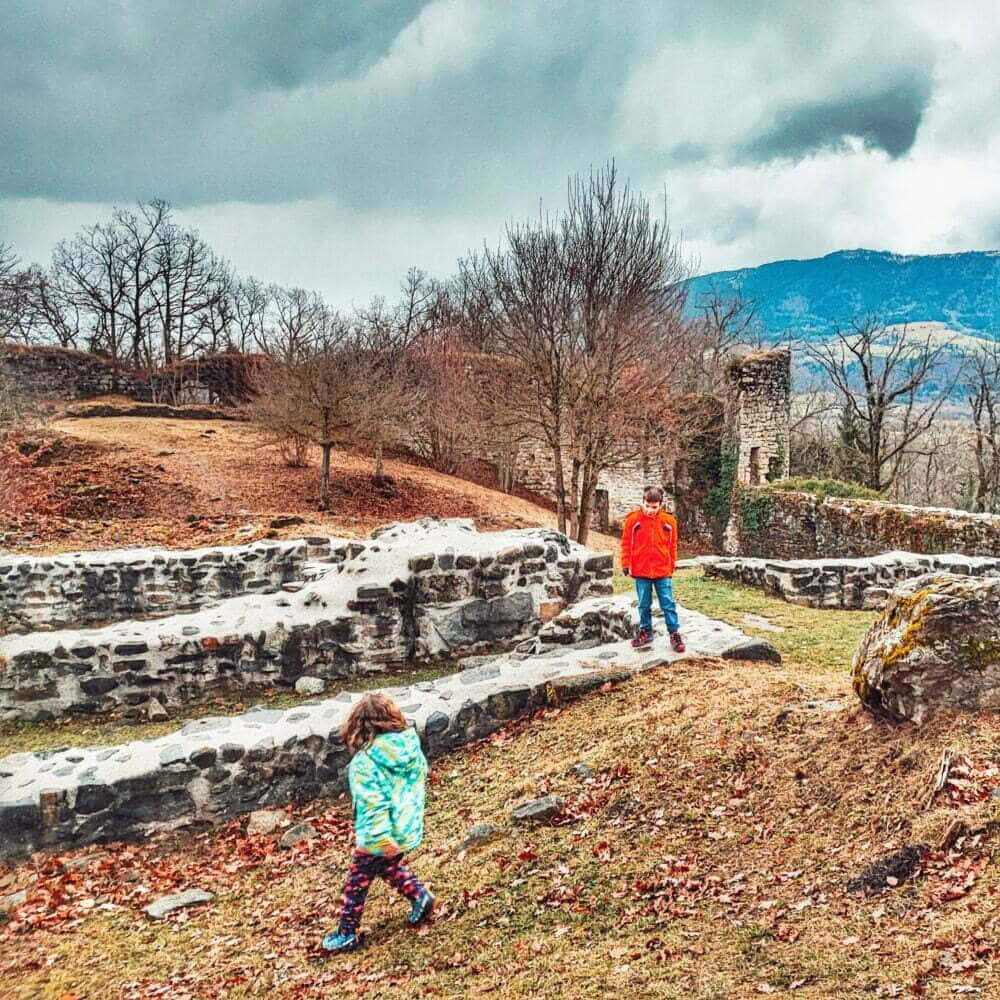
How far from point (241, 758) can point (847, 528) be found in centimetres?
1385

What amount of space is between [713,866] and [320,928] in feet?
6.83

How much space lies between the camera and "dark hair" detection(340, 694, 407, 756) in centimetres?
362

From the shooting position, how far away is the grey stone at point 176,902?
4230mm

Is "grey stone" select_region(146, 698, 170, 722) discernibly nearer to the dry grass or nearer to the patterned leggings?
the dry grass

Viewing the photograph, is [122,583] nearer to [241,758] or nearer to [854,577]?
[241,758]

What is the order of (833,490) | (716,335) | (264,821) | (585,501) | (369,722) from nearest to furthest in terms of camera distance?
(369,722)
(264,821)
(585,501)
(833,490)
(716,335)

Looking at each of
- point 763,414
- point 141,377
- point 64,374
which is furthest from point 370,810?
point 141,377

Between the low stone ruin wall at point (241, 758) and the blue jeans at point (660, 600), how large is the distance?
237 mm

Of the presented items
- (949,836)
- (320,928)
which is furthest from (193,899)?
(949,836)

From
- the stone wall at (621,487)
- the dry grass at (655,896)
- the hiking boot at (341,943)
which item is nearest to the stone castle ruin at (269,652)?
the dry grass at (655,896)

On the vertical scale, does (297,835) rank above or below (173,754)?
below

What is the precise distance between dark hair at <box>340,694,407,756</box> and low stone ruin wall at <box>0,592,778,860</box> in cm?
200

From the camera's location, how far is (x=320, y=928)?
3.81 metres

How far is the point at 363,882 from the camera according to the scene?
3.53 meters
